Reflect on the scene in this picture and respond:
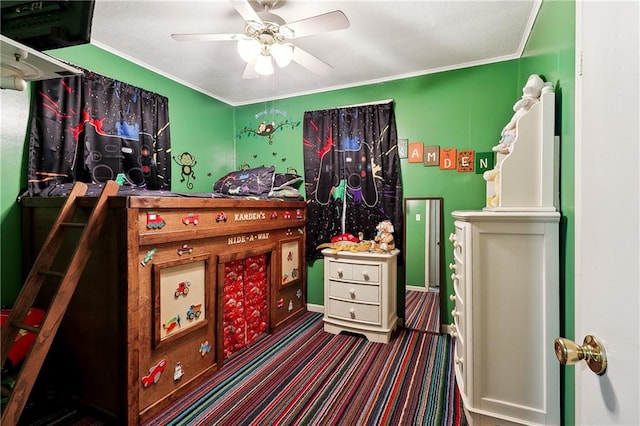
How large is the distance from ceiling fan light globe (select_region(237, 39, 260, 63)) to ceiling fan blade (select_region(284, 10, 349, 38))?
273mm

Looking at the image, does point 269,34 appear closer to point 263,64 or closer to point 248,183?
point 263,64

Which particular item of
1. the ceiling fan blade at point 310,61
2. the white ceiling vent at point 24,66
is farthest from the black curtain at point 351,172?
the white ceiling vent at point 24,66

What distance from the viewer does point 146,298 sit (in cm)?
160

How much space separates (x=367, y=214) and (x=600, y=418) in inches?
96.0

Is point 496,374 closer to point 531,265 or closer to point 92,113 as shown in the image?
point 531,265

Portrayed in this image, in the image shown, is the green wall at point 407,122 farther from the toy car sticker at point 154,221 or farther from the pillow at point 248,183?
the toy car sticker at point 154,221

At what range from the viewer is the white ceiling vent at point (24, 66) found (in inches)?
45.1

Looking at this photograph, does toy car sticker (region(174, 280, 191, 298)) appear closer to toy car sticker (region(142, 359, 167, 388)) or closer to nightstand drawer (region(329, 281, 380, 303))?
toy car sticker (region(142, 359, 167, 388))

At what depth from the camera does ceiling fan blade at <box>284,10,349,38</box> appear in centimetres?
149

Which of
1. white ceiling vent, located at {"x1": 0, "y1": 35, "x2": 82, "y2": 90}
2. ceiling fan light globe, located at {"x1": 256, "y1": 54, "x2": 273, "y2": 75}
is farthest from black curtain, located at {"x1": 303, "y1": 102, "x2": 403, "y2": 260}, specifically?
white ceiling vent, located at {"x1": 0, "y1": 35, "x2": 82, "y2": 90}

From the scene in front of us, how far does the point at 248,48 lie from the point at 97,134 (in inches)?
55.8

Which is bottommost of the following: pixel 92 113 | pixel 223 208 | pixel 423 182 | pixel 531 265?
pixel 531 265

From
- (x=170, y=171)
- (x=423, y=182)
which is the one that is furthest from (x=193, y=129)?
(x=423, y=182)

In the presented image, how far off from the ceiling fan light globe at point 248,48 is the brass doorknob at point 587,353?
6.61 feet
